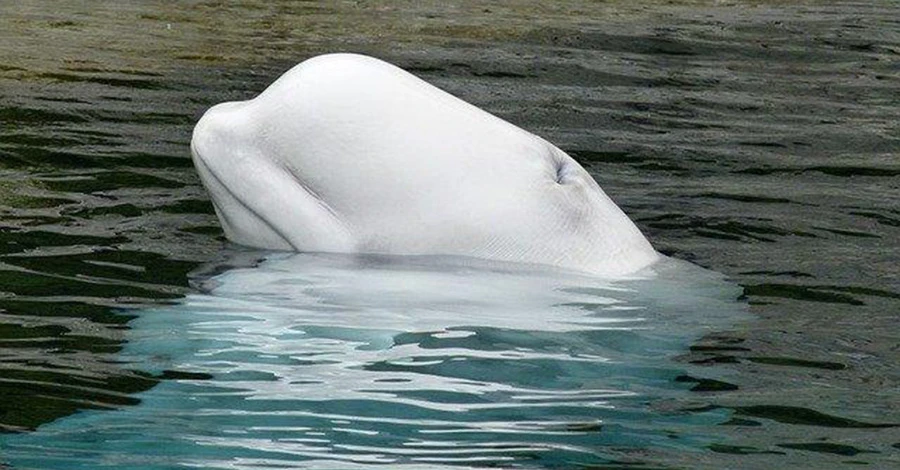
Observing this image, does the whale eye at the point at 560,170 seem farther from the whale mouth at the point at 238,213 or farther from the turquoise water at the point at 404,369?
the whale mouth at the point at 238,213

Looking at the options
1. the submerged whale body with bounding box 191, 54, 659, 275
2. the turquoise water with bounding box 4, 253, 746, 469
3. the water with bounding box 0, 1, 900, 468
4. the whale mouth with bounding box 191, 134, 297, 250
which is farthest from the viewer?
the whale mouth with bounding box 191, 134, 297, 250

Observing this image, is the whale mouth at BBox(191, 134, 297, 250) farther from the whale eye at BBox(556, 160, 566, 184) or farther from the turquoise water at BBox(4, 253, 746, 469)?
the whale eye at BBox(556, 160, 566, 184)

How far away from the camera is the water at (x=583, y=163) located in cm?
395

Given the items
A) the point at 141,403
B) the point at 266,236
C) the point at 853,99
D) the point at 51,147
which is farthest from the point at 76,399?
the point at 853,99

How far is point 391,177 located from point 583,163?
2.77 metres

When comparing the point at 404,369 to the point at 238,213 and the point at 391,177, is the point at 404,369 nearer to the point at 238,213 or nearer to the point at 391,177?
the point at 391,177

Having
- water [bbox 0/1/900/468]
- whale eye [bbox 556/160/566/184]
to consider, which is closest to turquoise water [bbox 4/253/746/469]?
water [bbox 0/1/900/468]

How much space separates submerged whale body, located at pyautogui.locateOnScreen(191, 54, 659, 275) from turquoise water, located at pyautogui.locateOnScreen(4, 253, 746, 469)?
82 millimetres

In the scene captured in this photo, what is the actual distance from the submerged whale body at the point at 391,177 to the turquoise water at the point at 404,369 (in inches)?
3.2

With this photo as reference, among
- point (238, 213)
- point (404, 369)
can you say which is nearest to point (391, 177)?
point (238, 213)

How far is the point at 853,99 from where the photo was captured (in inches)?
364

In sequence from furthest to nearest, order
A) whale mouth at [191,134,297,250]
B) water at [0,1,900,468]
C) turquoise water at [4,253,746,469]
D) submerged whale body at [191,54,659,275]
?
whale mouth at [191,134,297,250]
submerged whale body at [191,54,659,275]
water at [0,1,900,468]
turquoise water at [4,253,746,469]

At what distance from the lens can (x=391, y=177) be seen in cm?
487

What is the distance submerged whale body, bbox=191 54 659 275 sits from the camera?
488 centimetres
